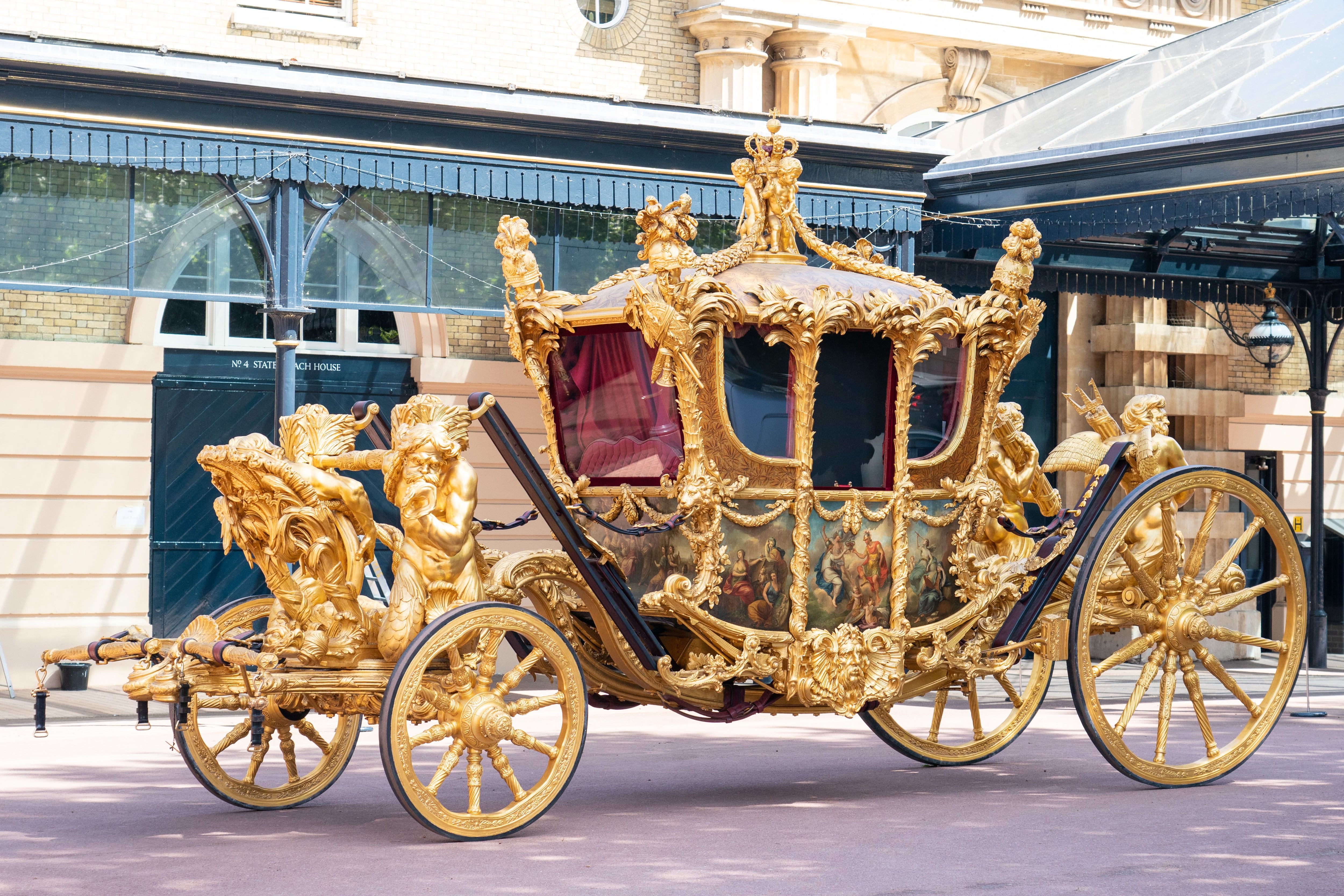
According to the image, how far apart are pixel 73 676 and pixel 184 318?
10.7 ft

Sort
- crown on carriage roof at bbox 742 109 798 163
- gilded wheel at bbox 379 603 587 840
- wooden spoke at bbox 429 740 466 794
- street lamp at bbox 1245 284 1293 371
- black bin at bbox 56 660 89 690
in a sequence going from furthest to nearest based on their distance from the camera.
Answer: street lamp at bbox 1245 284 1293 371, black bin at bbox 56 660 89 690, crown on carriage roof at bbox 742 109 798 163, wooden spoke at bbox 429 740 466 794, gilded wheel at bbox 379 603 587 840

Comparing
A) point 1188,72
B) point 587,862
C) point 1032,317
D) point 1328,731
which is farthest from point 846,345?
point 1188,72

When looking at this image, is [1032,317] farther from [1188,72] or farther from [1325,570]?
[1325,570]

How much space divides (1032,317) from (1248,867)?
118 inches

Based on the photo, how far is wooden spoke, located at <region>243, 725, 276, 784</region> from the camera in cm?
776

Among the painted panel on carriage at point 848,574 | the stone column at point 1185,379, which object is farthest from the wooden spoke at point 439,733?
the stone column at point 1185,379

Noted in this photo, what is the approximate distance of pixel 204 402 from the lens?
49.6ft

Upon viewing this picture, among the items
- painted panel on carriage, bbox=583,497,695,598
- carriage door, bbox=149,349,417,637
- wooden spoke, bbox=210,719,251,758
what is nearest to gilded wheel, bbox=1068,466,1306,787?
painted panel on carriage, bbox=583,497,695,598

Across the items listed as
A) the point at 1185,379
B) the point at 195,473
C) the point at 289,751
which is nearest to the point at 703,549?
the point at 289,751

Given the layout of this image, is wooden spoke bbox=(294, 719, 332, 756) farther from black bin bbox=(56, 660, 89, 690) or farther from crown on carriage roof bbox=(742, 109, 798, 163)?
black bin bbox=(56, 660, 89, 690)

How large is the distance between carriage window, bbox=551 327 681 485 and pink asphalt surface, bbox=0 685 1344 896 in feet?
4.99

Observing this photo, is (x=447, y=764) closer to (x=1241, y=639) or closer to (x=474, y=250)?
(x=1241, y=639)

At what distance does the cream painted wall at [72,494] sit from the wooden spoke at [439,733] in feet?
25.0

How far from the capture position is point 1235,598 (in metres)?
9.23
